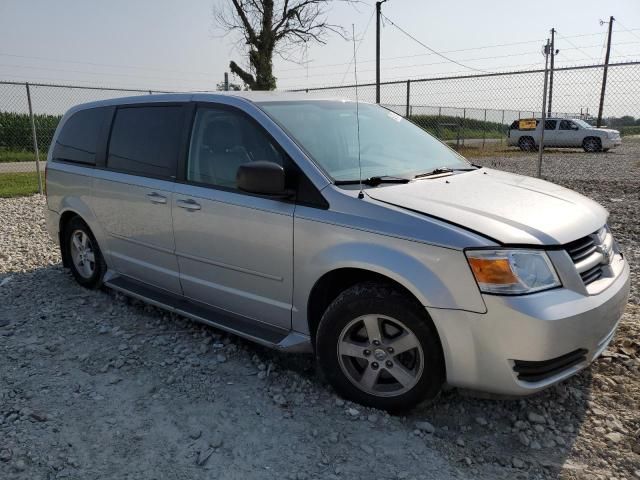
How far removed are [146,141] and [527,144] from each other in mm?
23348

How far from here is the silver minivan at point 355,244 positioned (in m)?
2.49

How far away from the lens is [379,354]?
2824 mm

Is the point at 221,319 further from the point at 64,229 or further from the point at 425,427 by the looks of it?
the point at 64,229

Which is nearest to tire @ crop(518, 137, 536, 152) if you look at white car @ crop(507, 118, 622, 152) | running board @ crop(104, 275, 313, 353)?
white car @ crop(507, 118, 622, 152)

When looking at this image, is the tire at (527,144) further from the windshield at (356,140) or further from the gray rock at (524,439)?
the gray rock at (524,439)

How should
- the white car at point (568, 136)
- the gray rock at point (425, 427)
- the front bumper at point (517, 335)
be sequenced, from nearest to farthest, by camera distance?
the front bumper at point (517, 335) → the gray rock at point (425, 427) → the white car at point (568, 136)

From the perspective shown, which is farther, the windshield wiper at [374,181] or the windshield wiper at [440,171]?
the windshield wiper at [440,171]

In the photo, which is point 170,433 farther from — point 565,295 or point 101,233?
point 101,233

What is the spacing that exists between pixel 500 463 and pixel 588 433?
0.55m

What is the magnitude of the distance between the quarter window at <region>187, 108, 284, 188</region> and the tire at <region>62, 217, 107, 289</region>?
1.59 m

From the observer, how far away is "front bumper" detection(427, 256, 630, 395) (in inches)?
94.5

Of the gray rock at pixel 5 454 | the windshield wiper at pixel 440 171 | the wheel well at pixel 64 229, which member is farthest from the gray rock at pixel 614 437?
the wheel well at pixel 64 229

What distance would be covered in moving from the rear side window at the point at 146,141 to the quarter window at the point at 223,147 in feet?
0.63

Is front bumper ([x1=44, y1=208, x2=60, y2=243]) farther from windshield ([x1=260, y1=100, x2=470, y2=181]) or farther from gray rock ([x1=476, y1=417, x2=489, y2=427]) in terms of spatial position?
gray rock ([x1=476, y1=417, x2=489, y2=427])
